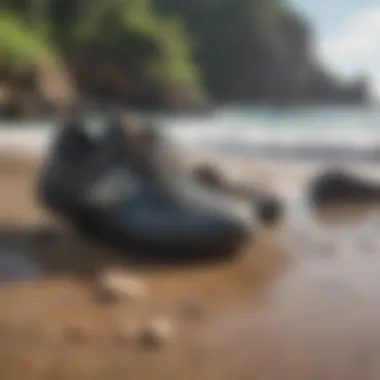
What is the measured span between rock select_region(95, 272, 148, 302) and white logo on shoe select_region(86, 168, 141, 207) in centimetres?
15

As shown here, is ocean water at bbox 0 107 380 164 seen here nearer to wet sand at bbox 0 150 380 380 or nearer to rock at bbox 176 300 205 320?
wet sand at bbox 0 150 380 380

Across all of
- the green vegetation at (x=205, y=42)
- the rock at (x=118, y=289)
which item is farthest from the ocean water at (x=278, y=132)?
the rock at (x=118, y=289)

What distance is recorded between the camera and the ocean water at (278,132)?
0.81 meters

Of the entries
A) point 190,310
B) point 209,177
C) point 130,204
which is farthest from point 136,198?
point 190,310

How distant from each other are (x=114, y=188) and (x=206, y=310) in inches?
10.2

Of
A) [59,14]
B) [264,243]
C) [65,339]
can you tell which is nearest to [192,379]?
[65,339]

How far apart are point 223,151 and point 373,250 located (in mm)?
246

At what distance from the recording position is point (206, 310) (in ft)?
2.21

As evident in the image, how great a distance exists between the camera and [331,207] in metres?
1.00

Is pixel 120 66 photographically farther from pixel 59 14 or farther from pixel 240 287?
pixel 240 287

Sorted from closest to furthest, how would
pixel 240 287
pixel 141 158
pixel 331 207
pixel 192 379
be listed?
1. pixel 192 379
2. pixel 240 287
3. pixel 141 158
4. pixel 331 207

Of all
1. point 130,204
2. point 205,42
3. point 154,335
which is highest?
point 205,42

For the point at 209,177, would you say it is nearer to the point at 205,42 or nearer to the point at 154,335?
the point at 205,42

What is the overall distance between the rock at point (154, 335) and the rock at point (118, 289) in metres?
0.07
